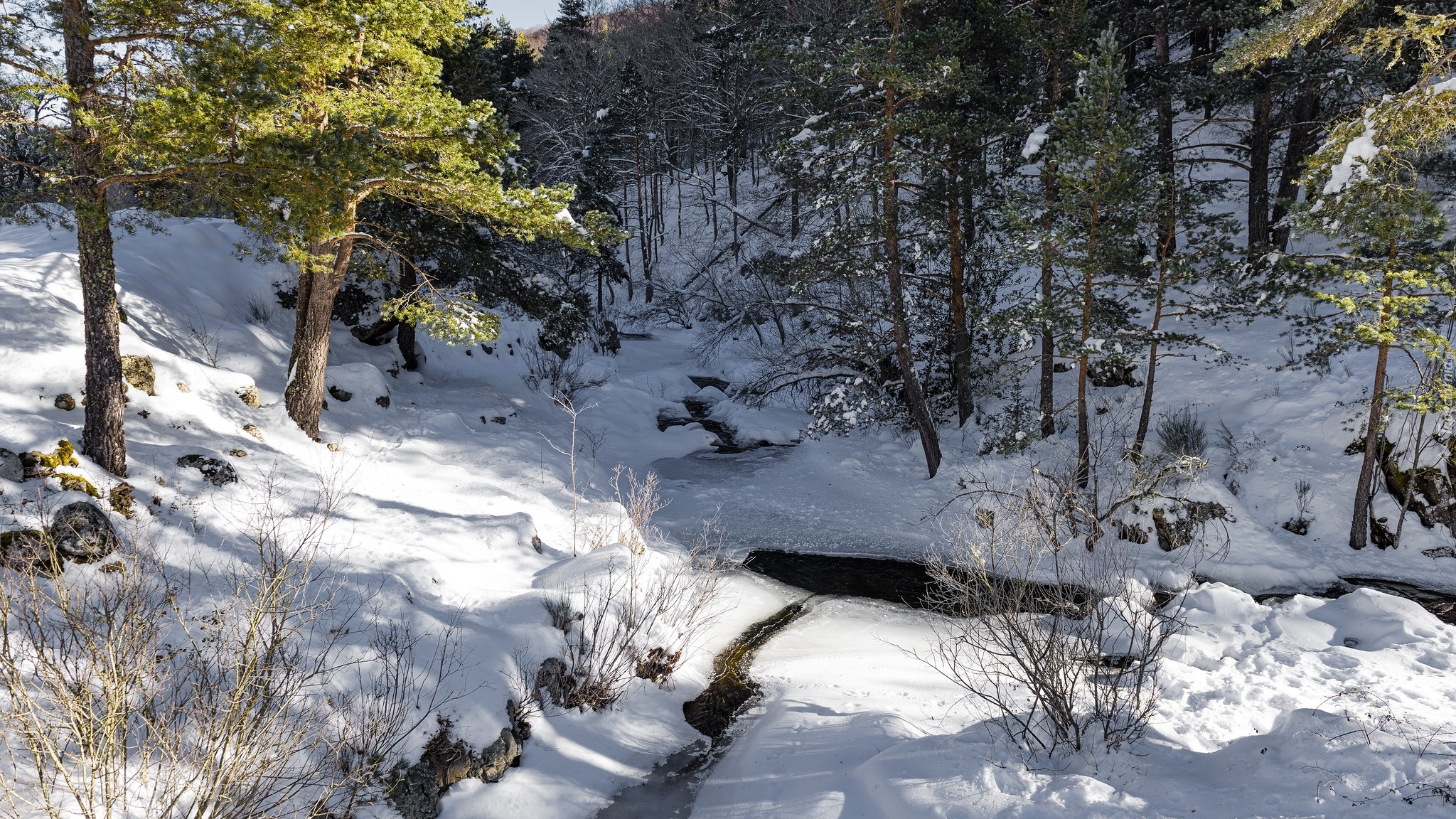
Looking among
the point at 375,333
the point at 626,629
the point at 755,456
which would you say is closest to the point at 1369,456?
the point at 626,629

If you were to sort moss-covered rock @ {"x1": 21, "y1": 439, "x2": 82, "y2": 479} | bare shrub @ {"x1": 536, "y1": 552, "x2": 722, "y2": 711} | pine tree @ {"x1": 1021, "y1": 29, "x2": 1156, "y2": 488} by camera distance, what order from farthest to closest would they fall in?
pine tree @ {"x1": 1021, "y1": 29, "x2": 1156, "y2": 488} < bare shrub @ {"x1": 536, "y1": 552, "x2": 722, "y2": 711} < moss-covered rock @ {"x1": 21, "y1": 439, "x2": 82, "y2": 479}

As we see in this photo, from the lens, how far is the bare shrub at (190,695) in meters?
4.01

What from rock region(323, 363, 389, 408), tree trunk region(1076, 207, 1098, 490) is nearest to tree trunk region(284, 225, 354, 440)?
rock region(323, 363, 389, 408)

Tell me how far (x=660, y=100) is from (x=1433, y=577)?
115 feet

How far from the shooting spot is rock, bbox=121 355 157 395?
10.2 meters

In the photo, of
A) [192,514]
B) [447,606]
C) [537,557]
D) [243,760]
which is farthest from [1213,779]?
[192,514]

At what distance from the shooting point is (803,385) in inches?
819

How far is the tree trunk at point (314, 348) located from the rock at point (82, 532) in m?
4.84

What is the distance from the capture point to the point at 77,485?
7.53 m

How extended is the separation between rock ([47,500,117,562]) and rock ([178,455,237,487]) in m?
1.89

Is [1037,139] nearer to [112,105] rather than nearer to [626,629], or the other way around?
[626,629]

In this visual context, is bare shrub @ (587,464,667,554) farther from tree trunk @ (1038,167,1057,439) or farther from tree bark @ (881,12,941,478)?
tree trunk @ (1038,167,1057,439)

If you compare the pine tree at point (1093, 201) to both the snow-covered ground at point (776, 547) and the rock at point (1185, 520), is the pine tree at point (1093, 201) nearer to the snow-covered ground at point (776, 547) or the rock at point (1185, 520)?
the rock at point (1185, 520)

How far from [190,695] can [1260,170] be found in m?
19.7
